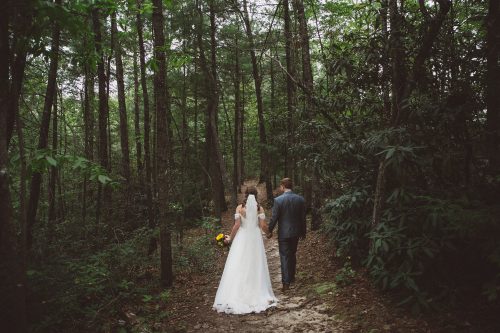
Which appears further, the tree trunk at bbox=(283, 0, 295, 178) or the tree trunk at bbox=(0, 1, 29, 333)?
the tree trunk at bbox=(283, 0, 295, 178)

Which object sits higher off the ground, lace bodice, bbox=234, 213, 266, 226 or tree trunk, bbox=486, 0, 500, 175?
tree trunk, bbox=486, 0, 500, 175

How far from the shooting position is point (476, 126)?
19.5 feet

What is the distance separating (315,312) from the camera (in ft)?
20.1

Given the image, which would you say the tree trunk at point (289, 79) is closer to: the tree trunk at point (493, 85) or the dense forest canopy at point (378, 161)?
the dense forest canopy at point (378, 161)

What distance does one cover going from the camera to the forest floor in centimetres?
509

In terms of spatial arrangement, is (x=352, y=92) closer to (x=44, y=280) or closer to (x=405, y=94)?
(x=405, y=94)

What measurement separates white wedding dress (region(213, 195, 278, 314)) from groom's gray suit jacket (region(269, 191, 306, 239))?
17.1 inches

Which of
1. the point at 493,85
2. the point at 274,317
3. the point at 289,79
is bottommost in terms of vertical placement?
the point at 274,317

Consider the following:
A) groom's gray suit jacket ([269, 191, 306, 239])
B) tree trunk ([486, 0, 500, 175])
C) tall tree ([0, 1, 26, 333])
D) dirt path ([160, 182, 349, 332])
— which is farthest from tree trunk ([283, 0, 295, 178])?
tall tree ([0, 1, 26, 333])

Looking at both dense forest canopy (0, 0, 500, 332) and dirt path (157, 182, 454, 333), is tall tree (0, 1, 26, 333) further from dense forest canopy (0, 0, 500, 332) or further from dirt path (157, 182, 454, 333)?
dirt path (157, 182, 454, 333)

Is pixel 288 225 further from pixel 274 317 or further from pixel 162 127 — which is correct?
pixel 162 127

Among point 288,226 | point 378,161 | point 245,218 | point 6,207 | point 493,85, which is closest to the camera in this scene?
point 6,207

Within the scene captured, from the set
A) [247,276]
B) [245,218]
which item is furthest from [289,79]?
[247,276]

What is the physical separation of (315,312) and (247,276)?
5.29 feet
